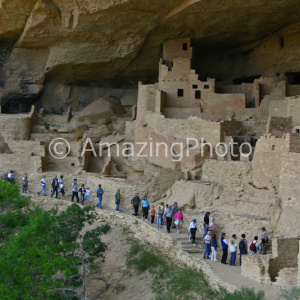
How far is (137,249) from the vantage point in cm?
1443

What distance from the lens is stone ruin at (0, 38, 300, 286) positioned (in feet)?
43.0

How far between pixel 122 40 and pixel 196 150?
25.1 ft

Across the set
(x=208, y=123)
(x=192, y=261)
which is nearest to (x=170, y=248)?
(x=192, y=261)

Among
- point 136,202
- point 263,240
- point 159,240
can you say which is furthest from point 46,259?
point 263,240

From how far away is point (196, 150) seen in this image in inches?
668

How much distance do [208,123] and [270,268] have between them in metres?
7.23

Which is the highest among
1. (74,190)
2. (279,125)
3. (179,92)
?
(179,92)

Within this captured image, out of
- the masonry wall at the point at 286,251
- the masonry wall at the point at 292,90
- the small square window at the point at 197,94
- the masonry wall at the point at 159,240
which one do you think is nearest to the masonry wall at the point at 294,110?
the masonry wall at the point at 292,90

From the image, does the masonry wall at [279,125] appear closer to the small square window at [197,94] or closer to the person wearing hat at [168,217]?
the small square window at [197,94]

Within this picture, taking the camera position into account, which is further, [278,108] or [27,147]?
[27,147]

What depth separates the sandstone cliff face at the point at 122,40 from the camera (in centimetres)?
1931

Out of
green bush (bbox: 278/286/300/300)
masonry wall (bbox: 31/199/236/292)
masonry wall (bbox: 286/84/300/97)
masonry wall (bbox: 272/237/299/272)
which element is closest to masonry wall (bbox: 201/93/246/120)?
masonry wall (bbox: 286/84/300/97)

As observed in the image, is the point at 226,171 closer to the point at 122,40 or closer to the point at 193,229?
the point at 193,229

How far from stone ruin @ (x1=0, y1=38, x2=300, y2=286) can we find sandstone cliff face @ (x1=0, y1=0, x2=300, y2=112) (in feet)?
4.96
